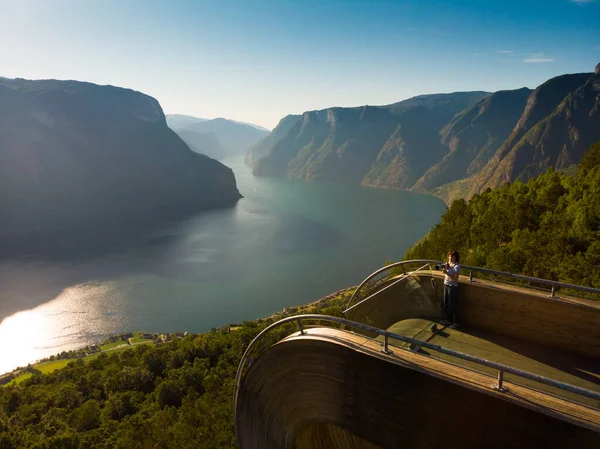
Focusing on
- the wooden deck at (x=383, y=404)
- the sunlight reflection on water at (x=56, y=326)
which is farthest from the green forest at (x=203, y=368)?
the wooden deck at (x=383, y=404)

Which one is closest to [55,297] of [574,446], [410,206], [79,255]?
[79,255]

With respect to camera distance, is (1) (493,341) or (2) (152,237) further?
(2) (152,237)

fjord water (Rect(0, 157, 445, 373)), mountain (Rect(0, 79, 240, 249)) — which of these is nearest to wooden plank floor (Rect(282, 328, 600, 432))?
fjord water (Rect(0, 157, 445, 373))

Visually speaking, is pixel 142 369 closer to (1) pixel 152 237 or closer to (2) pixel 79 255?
(2) pixel 79 255

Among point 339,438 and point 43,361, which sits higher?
point 339,438

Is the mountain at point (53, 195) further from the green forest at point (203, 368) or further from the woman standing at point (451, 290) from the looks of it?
the woman standing at point (451, 290)

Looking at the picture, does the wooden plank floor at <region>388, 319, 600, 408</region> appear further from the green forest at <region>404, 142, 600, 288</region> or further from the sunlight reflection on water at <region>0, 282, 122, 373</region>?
the sunlight reflection on water at <region>0, 282, 122, 373</region>

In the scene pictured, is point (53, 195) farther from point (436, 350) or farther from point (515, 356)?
point (436, 350)
